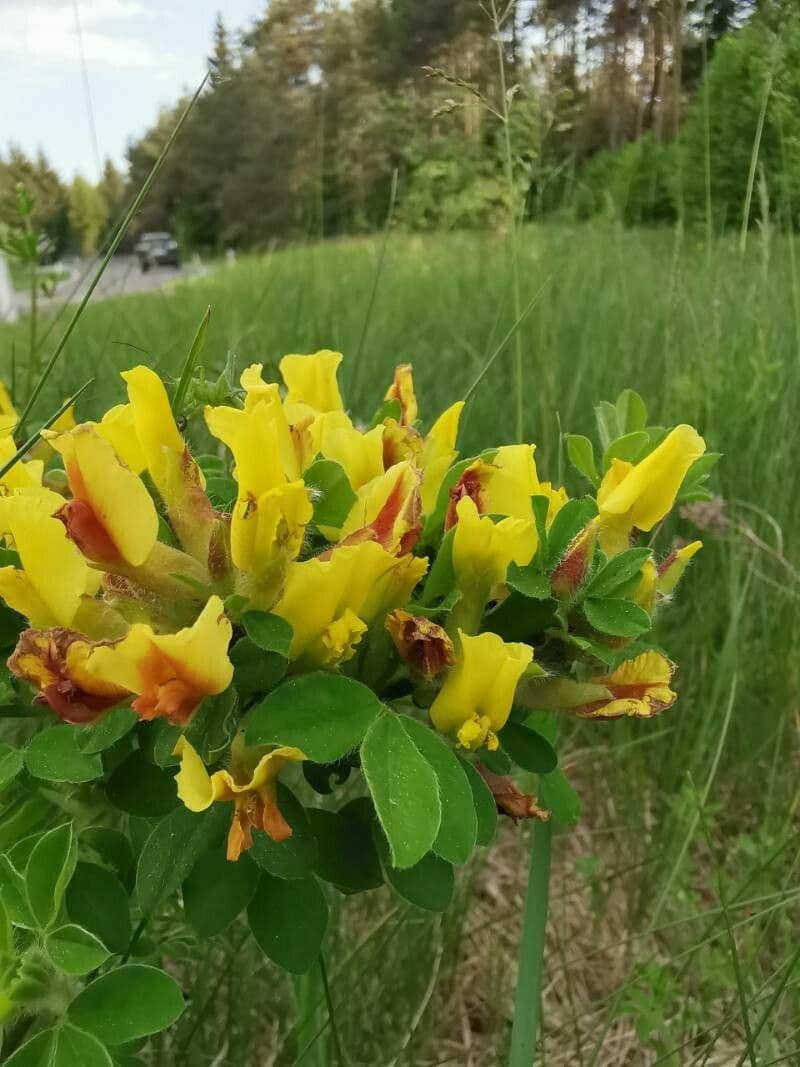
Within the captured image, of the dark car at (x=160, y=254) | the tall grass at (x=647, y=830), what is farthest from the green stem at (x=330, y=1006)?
the dark car at (x=160, y=254)

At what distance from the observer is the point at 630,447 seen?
49 cm

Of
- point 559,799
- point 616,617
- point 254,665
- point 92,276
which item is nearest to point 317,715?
point 254,665

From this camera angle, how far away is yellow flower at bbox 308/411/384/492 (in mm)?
470

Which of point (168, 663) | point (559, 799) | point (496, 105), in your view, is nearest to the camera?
point (168, 663)

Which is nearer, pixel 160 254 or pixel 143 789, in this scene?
pixel 143 789

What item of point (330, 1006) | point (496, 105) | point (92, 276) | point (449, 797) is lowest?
point (330, 1006)

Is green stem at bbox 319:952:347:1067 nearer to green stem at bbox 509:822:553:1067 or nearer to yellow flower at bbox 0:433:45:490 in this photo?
green stem at bbox 509:822:553:1067

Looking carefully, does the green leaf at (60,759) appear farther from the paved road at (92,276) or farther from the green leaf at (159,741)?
the paved road at (92,276)

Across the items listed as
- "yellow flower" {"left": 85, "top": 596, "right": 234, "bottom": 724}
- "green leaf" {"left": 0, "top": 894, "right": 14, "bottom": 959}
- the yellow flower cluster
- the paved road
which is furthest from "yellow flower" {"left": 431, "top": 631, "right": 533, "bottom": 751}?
the paved road

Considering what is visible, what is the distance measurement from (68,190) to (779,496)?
138 cm

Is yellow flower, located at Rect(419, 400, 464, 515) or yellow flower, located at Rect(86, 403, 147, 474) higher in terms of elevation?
yellow flower, located at Rect(86, 403, 147, 474)

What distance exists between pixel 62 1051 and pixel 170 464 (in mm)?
259

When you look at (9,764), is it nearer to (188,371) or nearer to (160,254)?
(188,371)

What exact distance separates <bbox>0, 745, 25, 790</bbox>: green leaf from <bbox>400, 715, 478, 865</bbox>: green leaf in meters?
0.18
